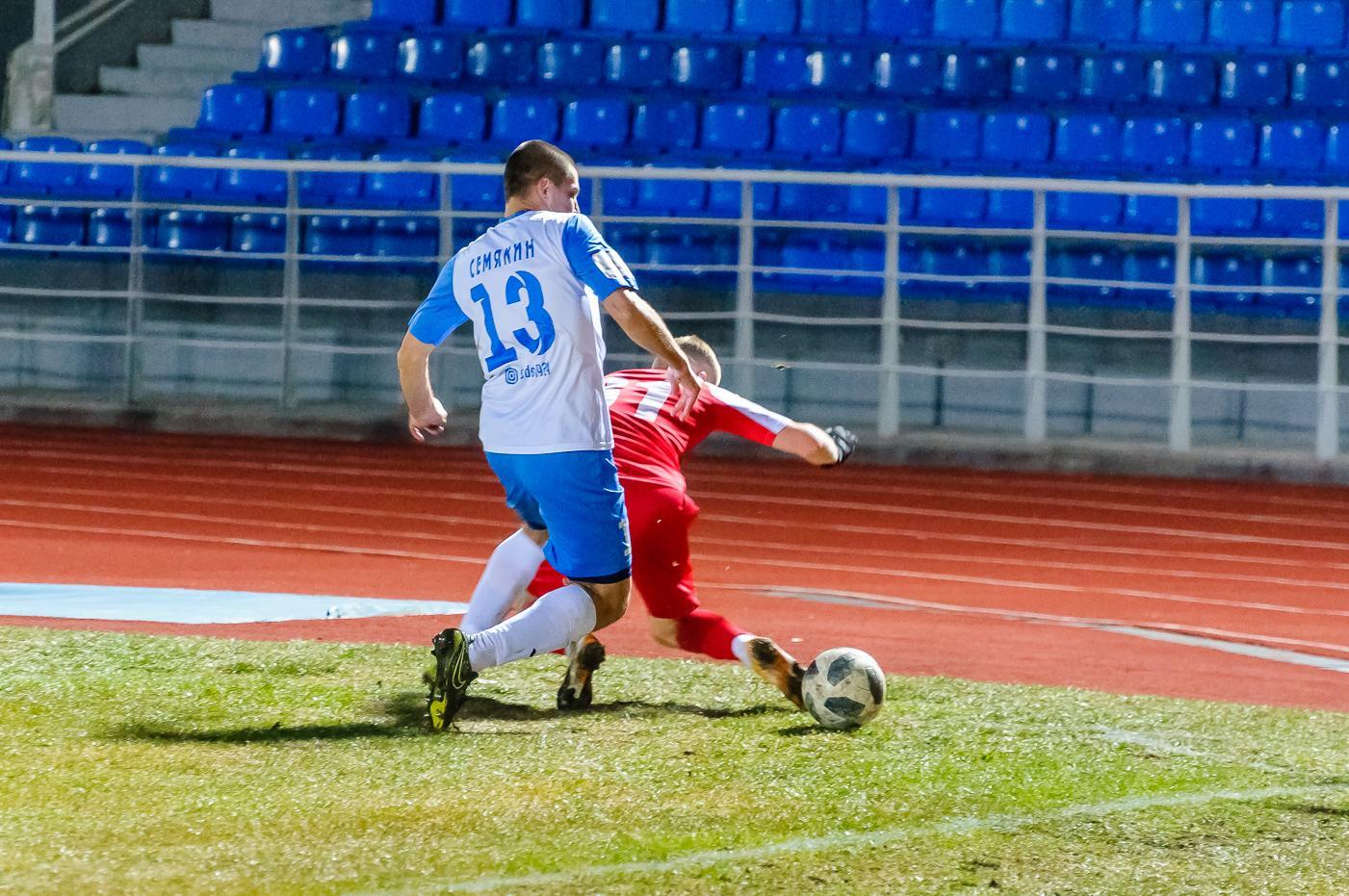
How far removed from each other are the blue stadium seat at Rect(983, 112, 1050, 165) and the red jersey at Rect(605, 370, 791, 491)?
390 inches

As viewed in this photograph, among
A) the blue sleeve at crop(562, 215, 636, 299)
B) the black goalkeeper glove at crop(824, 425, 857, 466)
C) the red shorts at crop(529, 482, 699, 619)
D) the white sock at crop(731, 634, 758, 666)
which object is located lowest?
the white sock at crop(731, 634, 758, 666)

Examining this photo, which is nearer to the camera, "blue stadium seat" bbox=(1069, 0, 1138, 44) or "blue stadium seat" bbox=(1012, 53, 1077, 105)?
"blue stadium seat" bbox=(1012, 53, 1077, 105)

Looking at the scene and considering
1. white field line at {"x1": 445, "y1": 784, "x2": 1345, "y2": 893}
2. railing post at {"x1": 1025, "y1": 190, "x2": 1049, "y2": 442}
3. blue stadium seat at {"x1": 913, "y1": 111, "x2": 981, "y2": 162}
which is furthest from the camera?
blue stadium seat at {"x1": 913, "y1": 111, "x2": 981, "y2": 162}

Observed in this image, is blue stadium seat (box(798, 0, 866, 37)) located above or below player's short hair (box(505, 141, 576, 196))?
above

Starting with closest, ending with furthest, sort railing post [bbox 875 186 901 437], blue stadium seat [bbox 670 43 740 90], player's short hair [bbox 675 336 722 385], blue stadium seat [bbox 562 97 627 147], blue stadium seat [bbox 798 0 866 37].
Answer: player's short hair [bbox 675 336 722 385], railing post [bbox 875 186 901 437], blue stadium seat [bbox 562 97 627 147], blue stadium seat [bbox 670 43 740 90], blue stadium seat [bbox 798 0 866 37]

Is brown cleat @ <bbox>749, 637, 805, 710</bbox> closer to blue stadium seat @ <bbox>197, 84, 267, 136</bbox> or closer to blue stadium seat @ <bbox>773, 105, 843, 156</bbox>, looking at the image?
blue stadium seat @ <bbox>773, 105, 843, 156</bbox>

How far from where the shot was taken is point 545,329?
15.9 feet

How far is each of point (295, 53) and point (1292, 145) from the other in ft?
30.0

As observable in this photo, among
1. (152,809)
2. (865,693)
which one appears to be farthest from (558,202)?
(152,809)

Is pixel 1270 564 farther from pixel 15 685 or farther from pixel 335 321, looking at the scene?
pixel 335 321

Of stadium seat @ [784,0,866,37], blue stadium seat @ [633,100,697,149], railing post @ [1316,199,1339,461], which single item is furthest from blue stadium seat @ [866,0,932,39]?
railing post @ [1316,199,1339,461]

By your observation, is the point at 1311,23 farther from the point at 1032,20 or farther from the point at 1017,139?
the point at 1017,139

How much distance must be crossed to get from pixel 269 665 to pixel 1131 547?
558 cm

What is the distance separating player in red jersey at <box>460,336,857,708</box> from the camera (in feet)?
17.2
